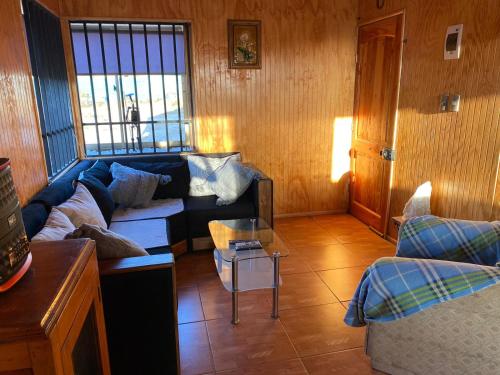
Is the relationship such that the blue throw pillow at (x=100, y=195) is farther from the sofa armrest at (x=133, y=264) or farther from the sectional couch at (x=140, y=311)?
the sofa armrest at (x=133, y=264)

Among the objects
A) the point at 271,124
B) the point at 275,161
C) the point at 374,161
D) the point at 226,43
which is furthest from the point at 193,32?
the point at 374,161

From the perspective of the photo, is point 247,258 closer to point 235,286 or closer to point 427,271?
point 235,286

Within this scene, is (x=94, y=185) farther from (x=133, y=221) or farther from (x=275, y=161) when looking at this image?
(x=275, y=161)

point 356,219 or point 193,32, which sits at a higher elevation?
point 193,32

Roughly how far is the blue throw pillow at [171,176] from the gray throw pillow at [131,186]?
5.0 inches

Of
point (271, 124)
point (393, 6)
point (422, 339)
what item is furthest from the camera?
point (271, 124)

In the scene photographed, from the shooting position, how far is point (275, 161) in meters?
4.30

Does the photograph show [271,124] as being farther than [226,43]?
Yes

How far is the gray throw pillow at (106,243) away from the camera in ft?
5.76

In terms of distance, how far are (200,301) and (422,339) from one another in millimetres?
1505

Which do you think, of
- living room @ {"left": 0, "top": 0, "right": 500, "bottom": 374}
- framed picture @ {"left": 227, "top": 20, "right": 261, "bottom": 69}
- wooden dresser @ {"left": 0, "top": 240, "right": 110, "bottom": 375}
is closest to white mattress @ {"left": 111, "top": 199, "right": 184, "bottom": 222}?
living room @ {"left": 0, "top": 0, "right": 500, "bottom": 374}

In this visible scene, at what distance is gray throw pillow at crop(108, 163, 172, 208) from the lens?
11.0 feet

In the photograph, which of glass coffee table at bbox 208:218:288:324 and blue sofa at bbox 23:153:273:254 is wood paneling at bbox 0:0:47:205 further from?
glass coffee table at bbox 208:218:288:324

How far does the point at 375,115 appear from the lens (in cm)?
386
